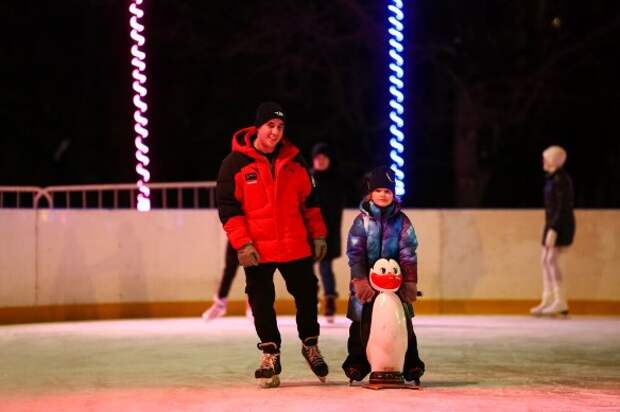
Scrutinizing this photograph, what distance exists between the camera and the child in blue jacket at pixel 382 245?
8.18m

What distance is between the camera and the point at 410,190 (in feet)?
77.9

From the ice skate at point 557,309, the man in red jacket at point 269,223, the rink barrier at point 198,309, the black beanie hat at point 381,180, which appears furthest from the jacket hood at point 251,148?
the ice skate at point 557,309

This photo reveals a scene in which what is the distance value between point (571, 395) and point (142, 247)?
721 cm

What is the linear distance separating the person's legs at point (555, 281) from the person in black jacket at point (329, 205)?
236cm

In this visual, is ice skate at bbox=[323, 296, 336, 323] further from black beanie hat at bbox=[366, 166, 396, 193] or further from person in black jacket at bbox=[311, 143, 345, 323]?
black beanie hat at bbox=[366, 166, 396, 193]

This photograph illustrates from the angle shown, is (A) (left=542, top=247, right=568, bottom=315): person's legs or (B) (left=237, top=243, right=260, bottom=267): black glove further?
(A) (left=542, top=247, right=568, bottom=315): person's legs

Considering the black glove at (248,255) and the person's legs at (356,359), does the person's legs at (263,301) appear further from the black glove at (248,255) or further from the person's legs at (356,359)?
the person's legs at (356,359)

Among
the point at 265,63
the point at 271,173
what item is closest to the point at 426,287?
the point at 271,173

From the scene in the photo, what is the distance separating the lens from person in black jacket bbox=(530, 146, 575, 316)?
1436cm

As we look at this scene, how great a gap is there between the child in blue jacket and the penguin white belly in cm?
11

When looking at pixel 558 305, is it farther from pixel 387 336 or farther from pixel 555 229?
pixel 387 336

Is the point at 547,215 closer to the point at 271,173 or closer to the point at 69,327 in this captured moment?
the point at 69,327

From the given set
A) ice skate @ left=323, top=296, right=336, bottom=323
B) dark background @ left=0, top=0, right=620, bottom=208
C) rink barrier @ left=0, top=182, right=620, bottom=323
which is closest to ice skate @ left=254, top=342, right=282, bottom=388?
ice skate @ left=323, top=296, right=336, bottom=323

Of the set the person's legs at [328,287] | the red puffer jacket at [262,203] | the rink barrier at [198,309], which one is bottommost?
the rink barrier at [198,309]
